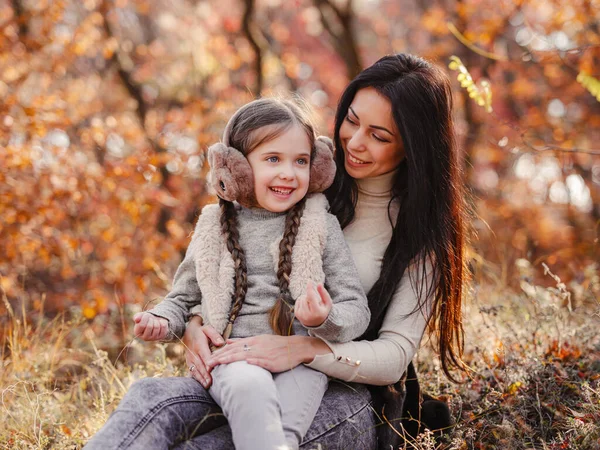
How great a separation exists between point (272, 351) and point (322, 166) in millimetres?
819

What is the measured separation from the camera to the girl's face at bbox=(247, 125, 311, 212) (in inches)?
106

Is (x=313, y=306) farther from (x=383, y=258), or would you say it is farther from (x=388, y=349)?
(x=383, y=258)

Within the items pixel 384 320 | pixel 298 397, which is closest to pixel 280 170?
pixel 384 320

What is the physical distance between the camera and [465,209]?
3.04 m

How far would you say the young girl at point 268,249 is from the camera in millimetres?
2543

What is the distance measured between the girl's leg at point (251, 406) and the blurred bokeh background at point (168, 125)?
1.30 metres

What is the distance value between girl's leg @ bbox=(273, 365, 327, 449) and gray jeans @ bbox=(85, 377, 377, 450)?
0.08 metres

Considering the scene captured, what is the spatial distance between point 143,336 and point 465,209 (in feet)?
5.10

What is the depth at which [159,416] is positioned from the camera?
225cm

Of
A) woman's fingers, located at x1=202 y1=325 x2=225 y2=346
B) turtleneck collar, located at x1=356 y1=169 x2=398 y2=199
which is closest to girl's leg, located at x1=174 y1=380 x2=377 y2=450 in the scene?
woman's fingers, located at x1=202 y1=325 x2=225 y2=346

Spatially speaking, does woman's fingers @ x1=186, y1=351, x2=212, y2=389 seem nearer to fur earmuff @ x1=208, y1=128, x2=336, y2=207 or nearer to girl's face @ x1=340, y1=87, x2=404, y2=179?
fur earmuff @ x1=208, y1=128, x2=336, y2=207

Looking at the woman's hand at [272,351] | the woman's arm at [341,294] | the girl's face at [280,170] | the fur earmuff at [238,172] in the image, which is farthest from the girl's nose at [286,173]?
the woman's hand at [272,351]

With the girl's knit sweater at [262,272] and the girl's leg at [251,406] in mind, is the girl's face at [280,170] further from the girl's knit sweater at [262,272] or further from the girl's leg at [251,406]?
the girl's leg at [251,406]

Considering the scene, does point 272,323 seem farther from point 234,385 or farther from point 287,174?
point 287,174
